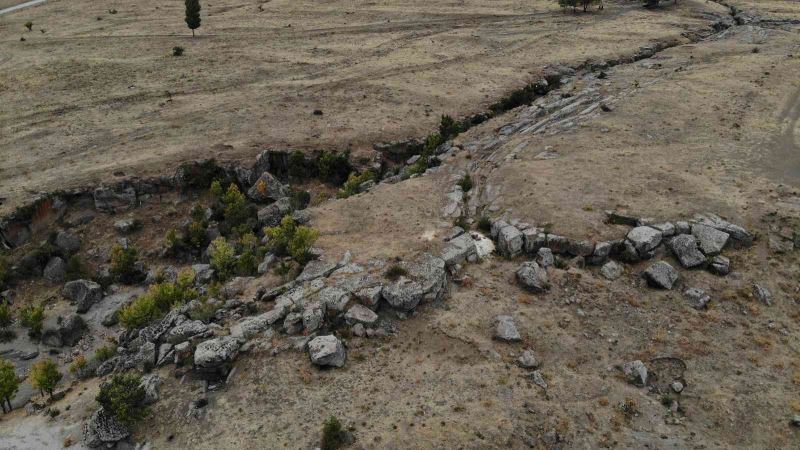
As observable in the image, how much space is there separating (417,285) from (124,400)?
48.8 ft

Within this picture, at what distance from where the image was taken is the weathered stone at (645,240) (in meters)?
30.0

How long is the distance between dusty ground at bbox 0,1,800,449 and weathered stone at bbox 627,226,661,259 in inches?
33.0

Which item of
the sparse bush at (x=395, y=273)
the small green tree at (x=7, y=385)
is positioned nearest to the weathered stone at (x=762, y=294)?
the sparse bush at (x=395, y=273)

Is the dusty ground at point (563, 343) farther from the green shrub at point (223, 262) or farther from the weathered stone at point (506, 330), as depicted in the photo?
the green shrub at point (223, 262)

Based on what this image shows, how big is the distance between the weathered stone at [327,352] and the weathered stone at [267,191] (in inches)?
897

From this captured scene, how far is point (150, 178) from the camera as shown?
44.9m

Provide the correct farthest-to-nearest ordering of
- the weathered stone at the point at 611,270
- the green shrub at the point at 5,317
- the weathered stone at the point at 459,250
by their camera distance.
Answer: the green shrub at the point at 5,317 < the weathered stone at the point at 459,250 < the weathered stone at the point at 611,270

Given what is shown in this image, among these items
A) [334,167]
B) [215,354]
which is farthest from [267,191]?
[215,354]

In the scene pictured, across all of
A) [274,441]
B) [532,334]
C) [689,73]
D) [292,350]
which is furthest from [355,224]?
[689,73]

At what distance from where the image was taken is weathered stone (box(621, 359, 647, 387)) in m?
23.3

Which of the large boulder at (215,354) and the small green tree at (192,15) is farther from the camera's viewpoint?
the small green tree at (192,15)

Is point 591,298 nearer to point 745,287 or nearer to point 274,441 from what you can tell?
point 745,287

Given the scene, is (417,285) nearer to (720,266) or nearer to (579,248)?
(579,248)

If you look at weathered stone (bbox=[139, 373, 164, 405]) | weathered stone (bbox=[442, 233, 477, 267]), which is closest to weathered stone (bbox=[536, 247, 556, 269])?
weathered stone (bbox=[442, 233, 477, 267])
